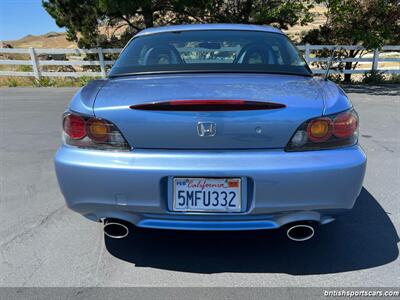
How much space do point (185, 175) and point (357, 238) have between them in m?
1.59

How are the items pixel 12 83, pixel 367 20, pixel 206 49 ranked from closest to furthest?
pixel 206 49
pixel 367 20
pixel 12 83

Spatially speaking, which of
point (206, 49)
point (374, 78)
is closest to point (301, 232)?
point (206, 49)

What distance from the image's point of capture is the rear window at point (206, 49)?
335 centimetres

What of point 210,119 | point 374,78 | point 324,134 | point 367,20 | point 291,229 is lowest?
point 374,78

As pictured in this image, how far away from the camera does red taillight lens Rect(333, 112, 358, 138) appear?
2.44m

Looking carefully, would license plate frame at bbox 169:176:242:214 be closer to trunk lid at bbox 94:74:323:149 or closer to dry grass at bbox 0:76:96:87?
trunk lid at bbox 94:74:323:149

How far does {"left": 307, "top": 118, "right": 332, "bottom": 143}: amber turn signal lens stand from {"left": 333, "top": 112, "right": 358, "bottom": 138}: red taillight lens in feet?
0.15

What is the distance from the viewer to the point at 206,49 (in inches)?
138

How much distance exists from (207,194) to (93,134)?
2.61ft

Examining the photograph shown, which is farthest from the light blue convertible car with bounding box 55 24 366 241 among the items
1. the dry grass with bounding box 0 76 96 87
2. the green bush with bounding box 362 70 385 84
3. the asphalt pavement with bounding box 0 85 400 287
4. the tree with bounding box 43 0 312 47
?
the dry grass with bounding box 0 76 96 87

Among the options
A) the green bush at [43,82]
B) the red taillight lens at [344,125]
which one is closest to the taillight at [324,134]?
the red taillight lens at [344,125]

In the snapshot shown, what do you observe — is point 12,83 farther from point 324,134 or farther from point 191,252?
point 324,134
